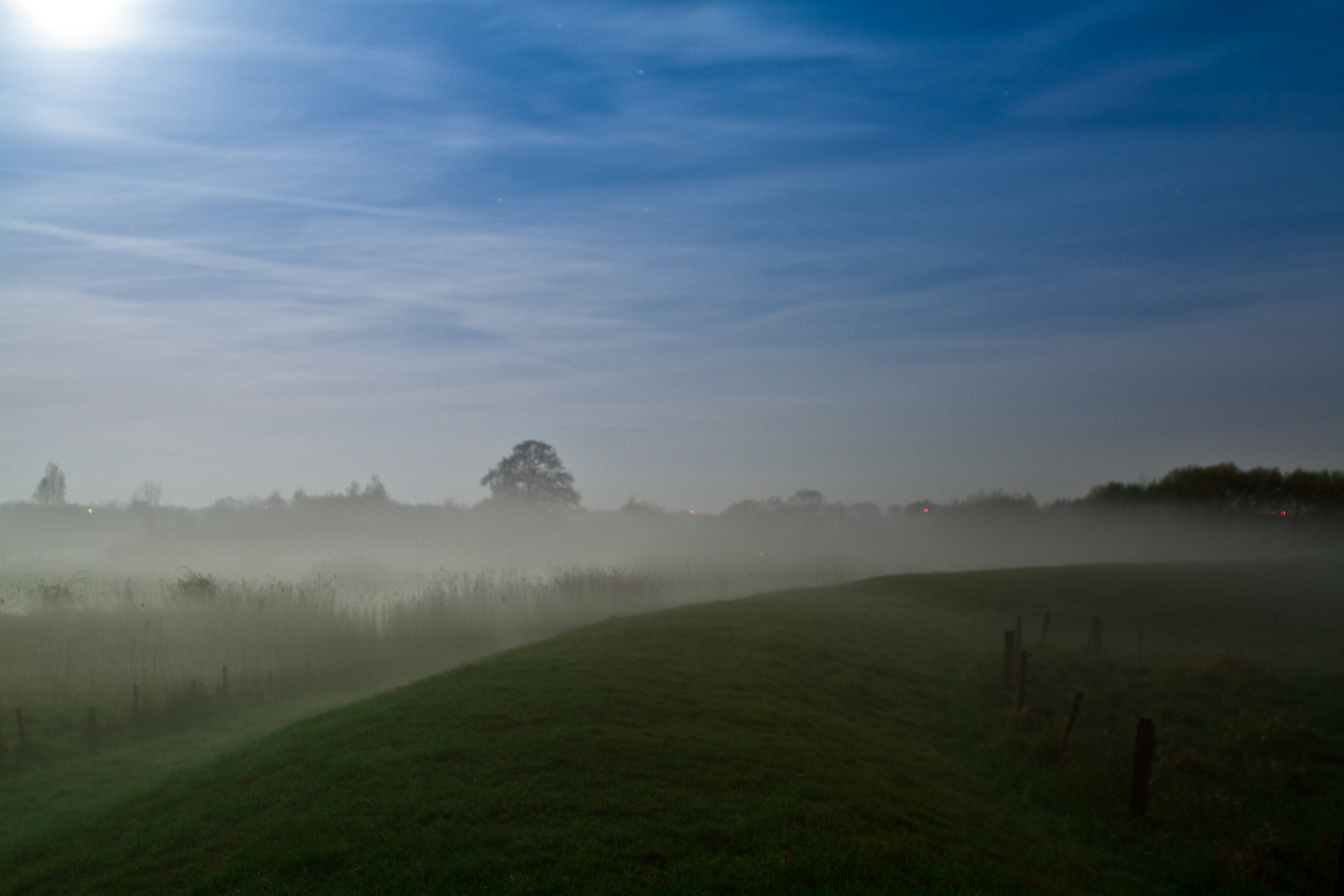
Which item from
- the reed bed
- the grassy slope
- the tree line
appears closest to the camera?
the grassy slope

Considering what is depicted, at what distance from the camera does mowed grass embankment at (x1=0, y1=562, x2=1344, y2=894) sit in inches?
235

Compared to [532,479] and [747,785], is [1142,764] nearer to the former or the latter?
[747,785]

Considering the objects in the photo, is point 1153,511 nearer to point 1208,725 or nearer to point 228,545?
point 1208,725

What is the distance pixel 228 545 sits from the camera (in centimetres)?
4956

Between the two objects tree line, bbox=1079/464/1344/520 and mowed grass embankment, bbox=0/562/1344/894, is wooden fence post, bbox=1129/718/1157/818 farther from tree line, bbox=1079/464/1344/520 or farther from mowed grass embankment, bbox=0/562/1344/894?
tree line, bbox=1079/464/1344/520

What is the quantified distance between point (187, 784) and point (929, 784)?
835cm

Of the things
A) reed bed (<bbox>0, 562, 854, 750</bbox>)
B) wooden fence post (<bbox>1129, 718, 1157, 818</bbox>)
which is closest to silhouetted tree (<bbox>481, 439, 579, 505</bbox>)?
reed bed (<bbox>0, 562, 854, 750</bbox>)

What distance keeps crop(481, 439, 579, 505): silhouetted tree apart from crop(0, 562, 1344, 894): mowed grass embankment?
43783 millimetres

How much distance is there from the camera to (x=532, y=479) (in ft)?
197

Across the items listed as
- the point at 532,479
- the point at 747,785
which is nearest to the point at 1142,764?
the point at 747,785

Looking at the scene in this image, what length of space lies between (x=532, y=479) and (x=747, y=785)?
Answer: 177 ft

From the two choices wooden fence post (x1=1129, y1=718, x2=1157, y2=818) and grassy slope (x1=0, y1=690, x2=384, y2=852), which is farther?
wooden fence post (x1=1129, y1=718, x2=1157, y2=818)

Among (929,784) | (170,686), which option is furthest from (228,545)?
(929,784)

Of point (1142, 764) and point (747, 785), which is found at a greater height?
point (747, 785)
